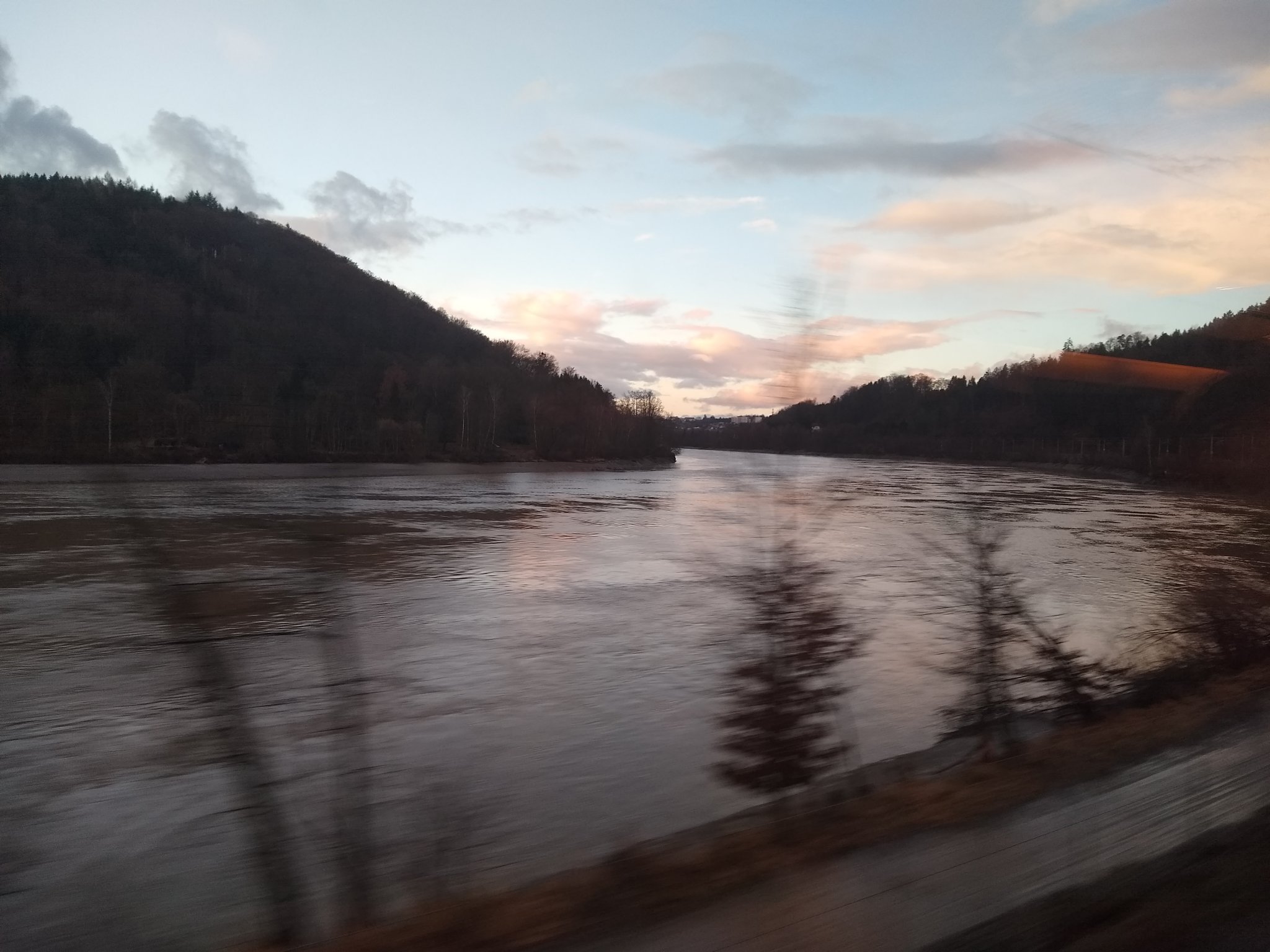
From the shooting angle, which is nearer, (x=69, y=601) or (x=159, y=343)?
(x=69, y=601)

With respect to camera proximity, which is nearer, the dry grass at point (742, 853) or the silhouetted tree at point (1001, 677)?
the dry grass at point (742, 853)

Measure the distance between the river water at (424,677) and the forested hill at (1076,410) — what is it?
2.18 metres

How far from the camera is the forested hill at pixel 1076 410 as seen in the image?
12.4 meters

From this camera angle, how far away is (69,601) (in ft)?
42.7

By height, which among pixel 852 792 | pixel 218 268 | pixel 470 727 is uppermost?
pixel 218 268

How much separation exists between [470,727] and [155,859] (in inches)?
112

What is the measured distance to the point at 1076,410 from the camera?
176 feet

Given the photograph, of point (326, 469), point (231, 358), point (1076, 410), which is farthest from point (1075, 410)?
point (231, 358)

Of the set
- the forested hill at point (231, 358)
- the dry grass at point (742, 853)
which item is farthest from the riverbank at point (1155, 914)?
the forested hill at point (231, 358)

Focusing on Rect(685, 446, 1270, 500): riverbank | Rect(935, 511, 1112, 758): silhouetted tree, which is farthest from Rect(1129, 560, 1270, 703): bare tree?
Rect(685, 446, 1270, 500): riverbank

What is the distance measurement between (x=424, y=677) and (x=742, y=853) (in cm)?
580

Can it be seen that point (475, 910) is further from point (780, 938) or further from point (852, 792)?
point (852, 792)

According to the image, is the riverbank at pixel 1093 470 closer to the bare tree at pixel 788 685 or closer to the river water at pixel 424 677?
the bare tree at pixel 788 685

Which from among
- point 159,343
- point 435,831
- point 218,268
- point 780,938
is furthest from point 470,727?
point 218,268
